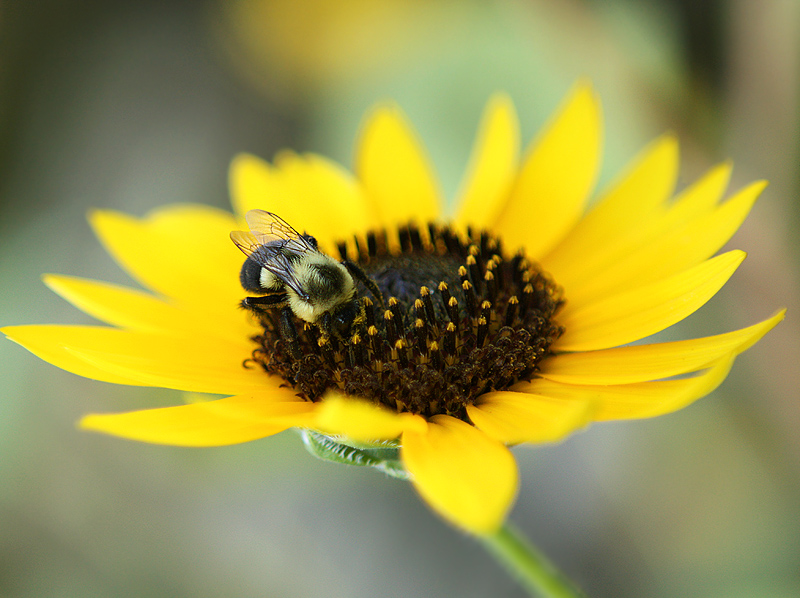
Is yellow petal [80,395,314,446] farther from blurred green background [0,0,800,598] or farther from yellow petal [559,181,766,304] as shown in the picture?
blurred green background [0,0,800,598]

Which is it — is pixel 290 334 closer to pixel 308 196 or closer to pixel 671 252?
pixel 308 196

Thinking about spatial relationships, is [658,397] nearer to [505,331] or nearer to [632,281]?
[505,331]

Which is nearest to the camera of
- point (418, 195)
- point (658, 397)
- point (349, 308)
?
point (658, 397)

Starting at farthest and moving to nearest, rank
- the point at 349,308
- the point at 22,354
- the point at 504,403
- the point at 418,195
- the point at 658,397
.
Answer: the point at 22,354
the point at 418,195
the point at 349,308
the point at 504,403
the point at 658,397

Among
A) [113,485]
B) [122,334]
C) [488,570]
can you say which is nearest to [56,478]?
[113,485]

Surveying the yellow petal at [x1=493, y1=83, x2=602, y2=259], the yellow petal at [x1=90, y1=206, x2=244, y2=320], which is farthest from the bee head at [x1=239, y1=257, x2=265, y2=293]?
the yellow petal at [x1=493, y1=83, x2=602, y2=259]

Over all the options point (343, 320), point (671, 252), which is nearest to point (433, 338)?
point (343, 320)
